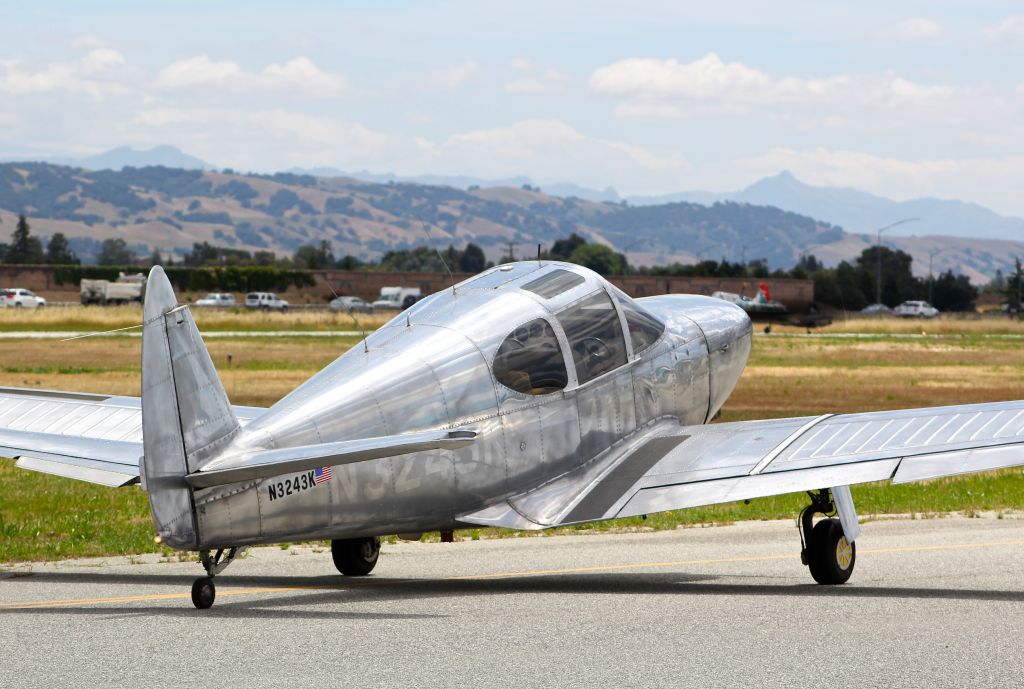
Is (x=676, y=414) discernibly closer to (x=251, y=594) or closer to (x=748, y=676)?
(x=251, y=594)

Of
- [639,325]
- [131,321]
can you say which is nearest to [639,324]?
[639,325]

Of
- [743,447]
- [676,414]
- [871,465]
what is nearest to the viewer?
[871,465]

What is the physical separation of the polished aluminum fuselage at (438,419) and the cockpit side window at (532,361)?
0.07 m

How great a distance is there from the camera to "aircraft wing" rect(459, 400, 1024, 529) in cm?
1152

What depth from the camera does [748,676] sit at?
825 cm

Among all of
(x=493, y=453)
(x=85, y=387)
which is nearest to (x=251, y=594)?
(x=493, y=453)

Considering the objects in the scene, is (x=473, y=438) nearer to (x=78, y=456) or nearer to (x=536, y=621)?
(x=536, y=621)

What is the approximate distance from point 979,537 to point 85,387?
3390 cm

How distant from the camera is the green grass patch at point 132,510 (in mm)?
15875

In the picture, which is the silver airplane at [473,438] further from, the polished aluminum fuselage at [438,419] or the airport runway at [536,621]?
the airport runway at [536,621]

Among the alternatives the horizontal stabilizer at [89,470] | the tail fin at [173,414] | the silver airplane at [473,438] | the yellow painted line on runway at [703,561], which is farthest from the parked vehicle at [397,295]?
the tail fin at [173,414]

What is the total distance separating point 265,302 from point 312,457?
122408mm

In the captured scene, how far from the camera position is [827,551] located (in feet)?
41.1

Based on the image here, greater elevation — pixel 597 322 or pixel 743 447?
pixel 597 322
